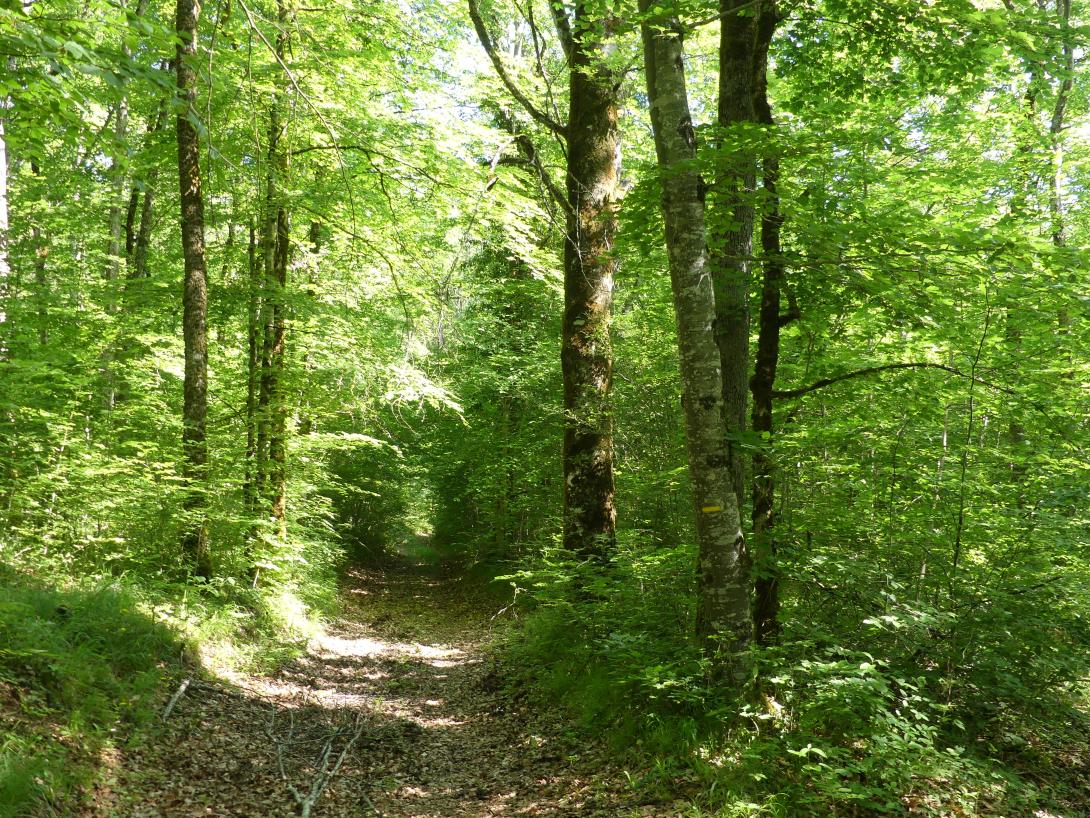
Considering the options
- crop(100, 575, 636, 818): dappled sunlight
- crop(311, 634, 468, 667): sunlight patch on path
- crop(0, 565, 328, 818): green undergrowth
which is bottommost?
crop(311, 634, 468, 667): sunlight patch on path

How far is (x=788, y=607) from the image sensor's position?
18.5 ft

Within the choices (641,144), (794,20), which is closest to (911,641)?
(794,20)

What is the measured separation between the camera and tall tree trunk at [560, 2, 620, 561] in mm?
7953

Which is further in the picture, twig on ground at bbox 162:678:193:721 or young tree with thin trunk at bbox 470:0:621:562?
young tree with thin trunk at bbox 470:0:621:562

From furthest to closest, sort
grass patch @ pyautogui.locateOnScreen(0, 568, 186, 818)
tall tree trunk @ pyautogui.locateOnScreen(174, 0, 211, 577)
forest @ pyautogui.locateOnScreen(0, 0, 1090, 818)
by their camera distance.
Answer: tall tree trunk @ pyautogui.locateOnScreen(174, 0, 211, 577), forest @ pyautogui.locateOnScreen(0, 0, 1090, 818), grass patch @ pyautogui.locateOnScreen(0, 568, 186, 818)

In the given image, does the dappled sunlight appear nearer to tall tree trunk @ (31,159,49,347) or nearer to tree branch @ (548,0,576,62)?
tall tree trunk @ (31,159,49,347)

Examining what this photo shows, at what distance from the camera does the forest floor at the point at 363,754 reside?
4680 mm

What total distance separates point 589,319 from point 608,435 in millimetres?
1439

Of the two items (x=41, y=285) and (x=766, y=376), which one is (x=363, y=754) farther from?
(x=41, y=285)

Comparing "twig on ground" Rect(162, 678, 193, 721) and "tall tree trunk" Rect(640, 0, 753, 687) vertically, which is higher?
"tall tree trunk" Rect(640, 0, 753, 687)

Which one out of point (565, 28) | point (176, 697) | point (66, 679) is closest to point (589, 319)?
point (565, 28)

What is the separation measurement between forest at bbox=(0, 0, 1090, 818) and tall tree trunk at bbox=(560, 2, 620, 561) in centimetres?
5

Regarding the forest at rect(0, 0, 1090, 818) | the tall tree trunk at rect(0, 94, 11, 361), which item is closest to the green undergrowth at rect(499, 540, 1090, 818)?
the forest at rect(0, 0, 1090, 818)

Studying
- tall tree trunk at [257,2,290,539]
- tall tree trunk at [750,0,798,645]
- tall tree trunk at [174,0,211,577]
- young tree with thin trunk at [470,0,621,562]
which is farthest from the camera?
tall tree trunk at [257,2,290,539]
